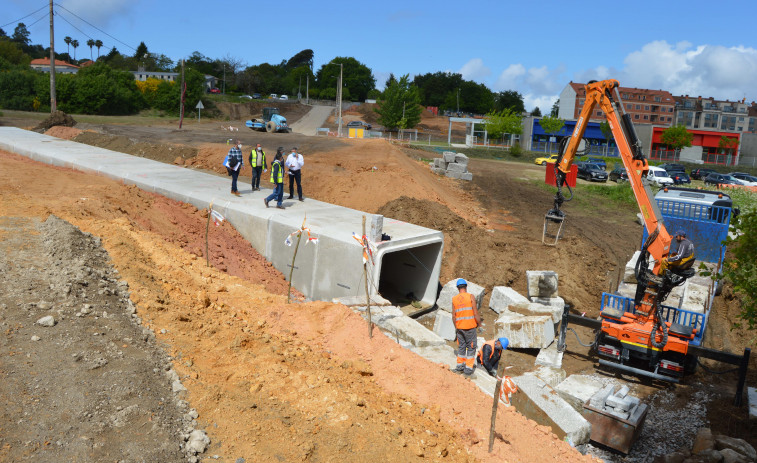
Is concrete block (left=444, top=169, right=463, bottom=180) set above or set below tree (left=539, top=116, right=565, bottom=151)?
below

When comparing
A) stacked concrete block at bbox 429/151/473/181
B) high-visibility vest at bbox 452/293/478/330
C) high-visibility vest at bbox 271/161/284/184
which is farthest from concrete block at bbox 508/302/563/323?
stacked concrete block at bbox 429/151/473/181

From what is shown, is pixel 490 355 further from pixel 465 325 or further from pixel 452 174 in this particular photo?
pixel 452 174

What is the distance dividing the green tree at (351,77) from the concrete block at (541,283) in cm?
10711

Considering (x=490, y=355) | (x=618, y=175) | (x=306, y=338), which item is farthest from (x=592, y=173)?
(x=306, y=338)

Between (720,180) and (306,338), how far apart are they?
136ft

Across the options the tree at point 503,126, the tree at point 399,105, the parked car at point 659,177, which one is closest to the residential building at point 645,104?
the tree at point 503,126

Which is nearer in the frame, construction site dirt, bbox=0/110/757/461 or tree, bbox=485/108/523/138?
construction site dirt, bbox=0/110/757/461

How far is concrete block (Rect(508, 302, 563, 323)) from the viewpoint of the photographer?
528 inches

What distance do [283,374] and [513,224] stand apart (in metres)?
18.3

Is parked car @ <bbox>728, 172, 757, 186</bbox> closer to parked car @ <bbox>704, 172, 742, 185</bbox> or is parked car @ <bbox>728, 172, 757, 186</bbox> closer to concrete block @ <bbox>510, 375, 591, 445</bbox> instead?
parked car @ <bbox>704, 172, 742, 185</bbox>

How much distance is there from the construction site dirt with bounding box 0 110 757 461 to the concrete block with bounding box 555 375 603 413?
4.22 feet

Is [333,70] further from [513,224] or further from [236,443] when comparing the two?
[236,443]

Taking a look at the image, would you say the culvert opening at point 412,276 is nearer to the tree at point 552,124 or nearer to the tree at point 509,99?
the tree at point 552,124

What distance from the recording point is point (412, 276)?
16.2 meters
